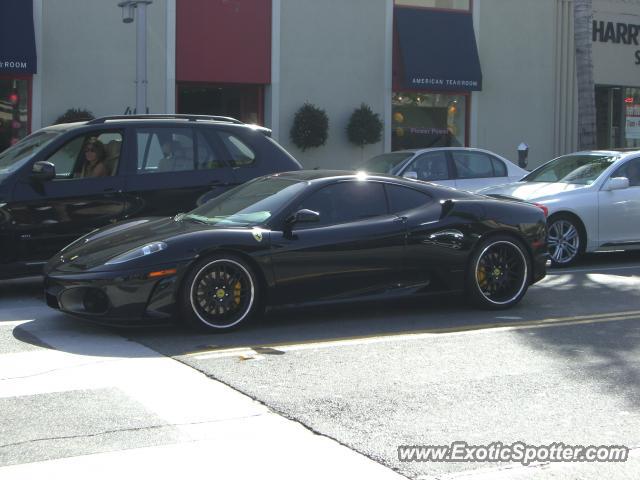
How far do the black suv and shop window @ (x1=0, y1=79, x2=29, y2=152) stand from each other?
26.8 ft

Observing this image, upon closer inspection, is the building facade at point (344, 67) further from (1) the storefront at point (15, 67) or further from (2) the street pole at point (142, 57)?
(2) the street pole at point (142, 57)

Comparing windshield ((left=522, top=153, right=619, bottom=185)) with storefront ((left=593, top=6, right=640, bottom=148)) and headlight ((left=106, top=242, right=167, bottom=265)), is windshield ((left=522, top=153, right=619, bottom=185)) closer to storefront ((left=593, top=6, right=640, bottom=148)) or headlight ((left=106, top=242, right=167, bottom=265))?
headlight ((left=106, top=242, right=167, bottom=265))

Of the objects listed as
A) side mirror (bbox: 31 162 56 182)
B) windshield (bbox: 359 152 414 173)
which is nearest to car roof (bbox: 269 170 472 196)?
side mirror (bbox: 31 162 56 182)

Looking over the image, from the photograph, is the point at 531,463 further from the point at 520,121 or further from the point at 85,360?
the point at 520,121

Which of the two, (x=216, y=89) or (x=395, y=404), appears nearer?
(x=395, y=404)

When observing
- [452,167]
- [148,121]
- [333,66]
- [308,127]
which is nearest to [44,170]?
[148,121]

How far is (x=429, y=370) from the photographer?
22.3 feet

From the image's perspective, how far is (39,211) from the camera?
31.6 feet

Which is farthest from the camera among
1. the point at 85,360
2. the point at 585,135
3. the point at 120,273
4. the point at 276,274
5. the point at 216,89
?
the point at 216,89

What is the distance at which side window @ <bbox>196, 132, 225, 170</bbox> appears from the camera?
414 inches

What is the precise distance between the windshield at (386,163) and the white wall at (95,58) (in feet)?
18.9

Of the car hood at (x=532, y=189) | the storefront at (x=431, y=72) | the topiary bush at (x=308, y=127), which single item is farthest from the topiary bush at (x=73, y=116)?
the car hood at (x=532, y=189)

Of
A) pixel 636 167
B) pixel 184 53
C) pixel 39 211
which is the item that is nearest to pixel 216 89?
pixel 184 53

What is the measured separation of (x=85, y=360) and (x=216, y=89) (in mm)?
14367
